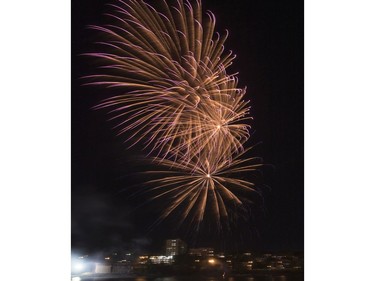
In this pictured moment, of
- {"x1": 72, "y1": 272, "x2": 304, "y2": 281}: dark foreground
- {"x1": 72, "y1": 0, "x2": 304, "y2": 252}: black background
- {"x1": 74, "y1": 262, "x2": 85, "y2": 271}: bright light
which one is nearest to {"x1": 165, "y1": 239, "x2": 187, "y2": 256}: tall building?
{"x1": 72, "y1": 0, "x2": 304, "y2": 252}: black background

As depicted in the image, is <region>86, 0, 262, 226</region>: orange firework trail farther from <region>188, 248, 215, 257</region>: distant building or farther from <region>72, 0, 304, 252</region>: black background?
<region>188, 248, 215, 257</region>: distant building

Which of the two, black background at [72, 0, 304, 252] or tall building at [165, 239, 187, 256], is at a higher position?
black background at [72, 0, 304, 252]

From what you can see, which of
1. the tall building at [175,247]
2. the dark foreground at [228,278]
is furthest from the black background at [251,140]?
the dark foreground at [228,278]

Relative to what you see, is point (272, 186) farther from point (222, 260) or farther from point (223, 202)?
point (222, 260)

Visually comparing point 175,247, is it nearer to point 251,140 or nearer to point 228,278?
point 228,278

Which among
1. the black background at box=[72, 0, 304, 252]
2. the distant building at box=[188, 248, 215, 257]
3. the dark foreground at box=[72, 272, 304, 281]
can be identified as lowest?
the dark foreground at box=[72, 272, 304, 281]
